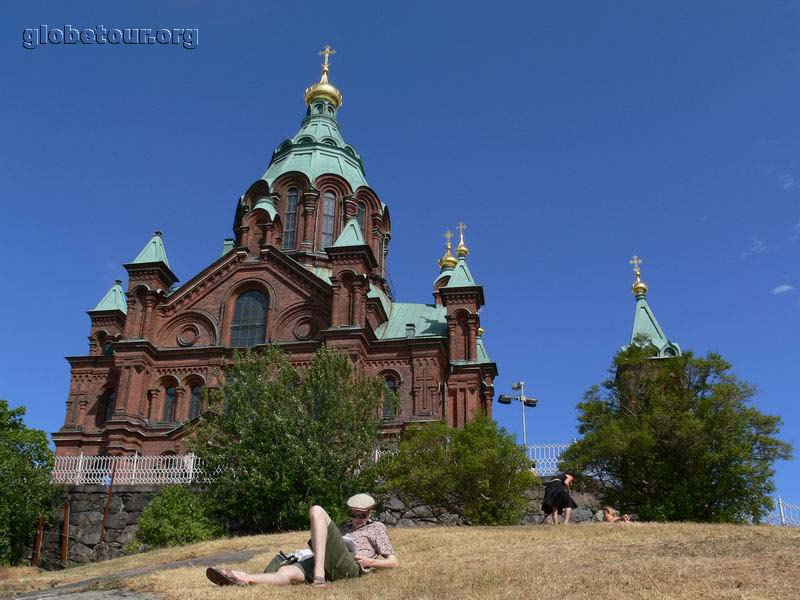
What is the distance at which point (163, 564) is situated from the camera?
46.0 feet

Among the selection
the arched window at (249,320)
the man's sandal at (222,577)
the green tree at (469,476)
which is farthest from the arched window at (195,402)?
the man's sandal at (222,577)

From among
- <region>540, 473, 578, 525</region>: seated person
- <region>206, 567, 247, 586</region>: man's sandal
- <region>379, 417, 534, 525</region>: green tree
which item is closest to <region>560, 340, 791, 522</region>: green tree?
<region>379, 417, 534, 525</region>: green tree

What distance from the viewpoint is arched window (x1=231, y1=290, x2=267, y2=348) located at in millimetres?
36375

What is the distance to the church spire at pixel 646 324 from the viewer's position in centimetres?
3584

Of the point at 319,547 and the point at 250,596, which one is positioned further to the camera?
the point at 319,547

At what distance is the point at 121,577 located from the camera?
11570 millimetres

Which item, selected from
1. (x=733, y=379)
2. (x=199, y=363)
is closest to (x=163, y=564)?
(x=733, y=379)

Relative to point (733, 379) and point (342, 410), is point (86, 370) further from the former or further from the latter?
point (733, 379)

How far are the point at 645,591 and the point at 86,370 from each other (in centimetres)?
3402

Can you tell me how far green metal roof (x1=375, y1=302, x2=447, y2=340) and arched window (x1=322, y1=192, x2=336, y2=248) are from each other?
532 centimetres

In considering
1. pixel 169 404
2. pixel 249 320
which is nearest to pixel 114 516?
pixel 169 404

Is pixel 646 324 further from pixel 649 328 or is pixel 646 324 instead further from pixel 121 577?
pixel 121 577

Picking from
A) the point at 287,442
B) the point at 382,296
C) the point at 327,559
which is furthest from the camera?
the point at 382,296

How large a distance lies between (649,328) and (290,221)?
19939 millimetres
